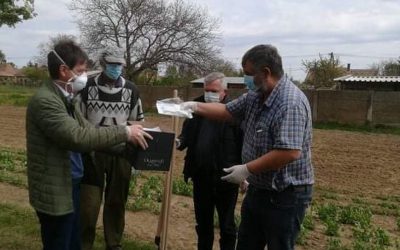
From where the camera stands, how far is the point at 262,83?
3246 millimetres

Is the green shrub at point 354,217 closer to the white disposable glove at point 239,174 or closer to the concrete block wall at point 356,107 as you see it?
the white disposable glove at point 239,174

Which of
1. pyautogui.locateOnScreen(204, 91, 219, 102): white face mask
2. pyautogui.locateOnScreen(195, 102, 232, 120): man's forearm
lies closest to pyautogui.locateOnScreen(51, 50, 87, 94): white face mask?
pyautogui.locateOnScreen(195, 102, 232, 120): man's forearm

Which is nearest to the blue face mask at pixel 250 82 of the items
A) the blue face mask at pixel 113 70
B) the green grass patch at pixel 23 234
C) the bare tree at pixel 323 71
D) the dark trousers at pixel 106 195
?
the blue face mask at pixel 113 70

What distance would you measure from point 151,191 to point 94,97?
10.7ft

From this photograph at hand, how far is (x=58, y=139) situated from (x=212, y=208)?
2.13 meters

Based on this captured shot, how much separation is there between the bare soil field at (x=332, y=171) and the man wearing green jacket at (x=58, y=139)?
73 cm

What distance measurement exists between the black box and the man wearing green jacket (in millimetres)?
233

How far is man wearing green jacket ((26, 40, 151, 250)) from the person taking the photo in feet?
10.5

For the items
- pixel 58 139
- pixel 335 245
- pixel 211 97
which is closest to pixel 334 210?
pixel 335 245

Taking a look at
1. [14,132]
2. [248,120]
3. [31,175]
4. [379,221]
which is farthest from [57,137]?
[14,132]

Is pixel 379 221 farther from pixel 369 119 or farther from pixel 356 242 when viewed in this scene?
pixel 369 119

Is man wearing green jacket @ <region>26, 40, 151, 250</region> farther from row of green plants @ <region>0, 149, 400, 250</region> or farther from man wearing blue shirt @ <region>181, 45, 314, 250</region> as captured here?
row of green plants @ <region>0, 149, 400, 250</region>

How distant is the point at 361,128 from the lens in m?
22.0

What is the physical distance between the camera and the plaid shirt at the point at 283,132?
309 cm
